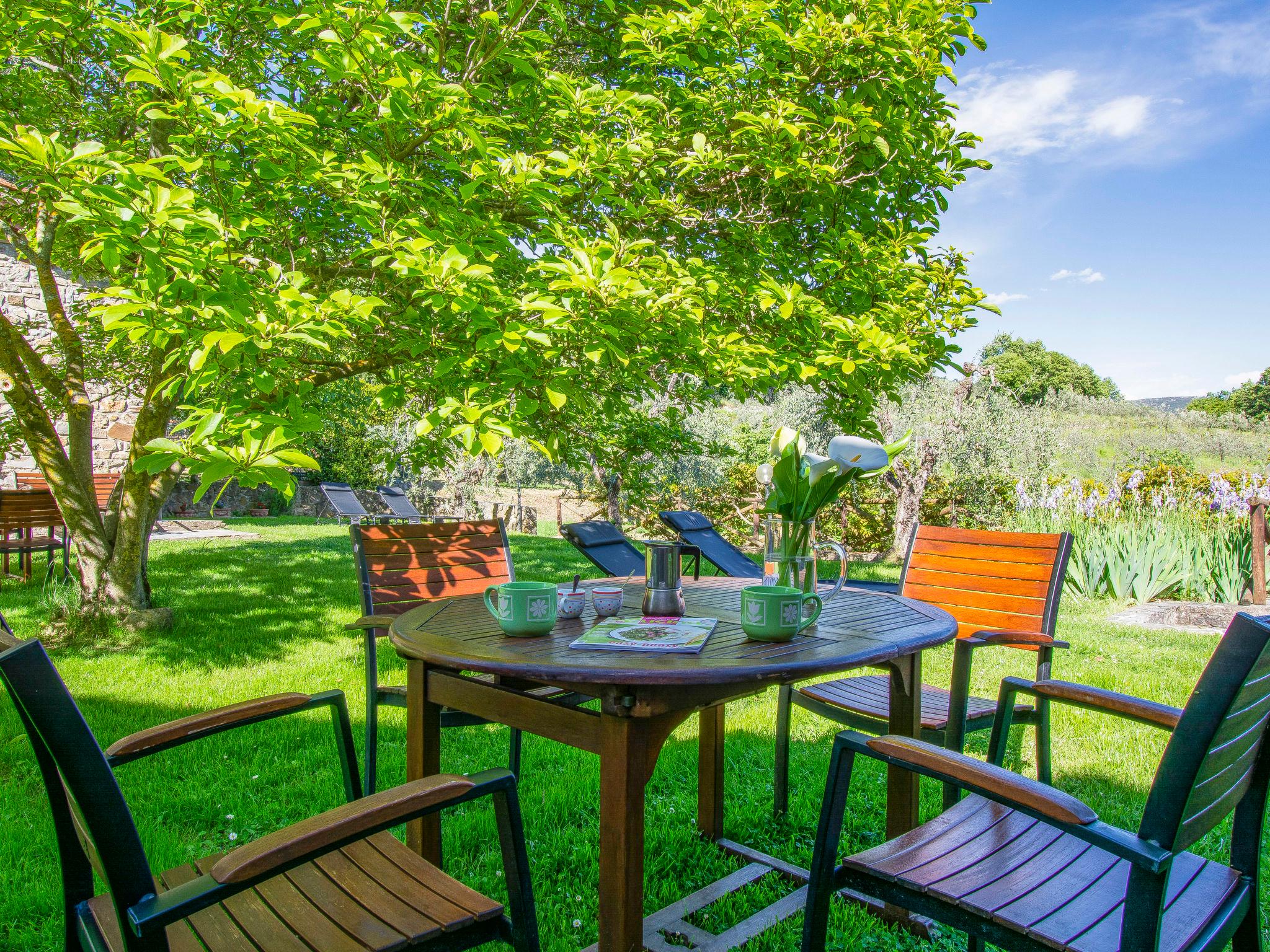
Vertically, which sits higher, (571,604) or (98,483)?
(98,483)

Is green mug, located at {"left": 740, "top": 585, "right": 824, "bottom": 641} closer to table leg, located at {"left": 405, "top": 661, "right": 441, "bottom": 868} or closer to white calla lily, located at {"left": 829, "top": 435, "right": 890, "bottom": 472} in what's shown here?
white calla lily, located at {"left": 829, "top": 435, "right": 890, "bottom": 472}

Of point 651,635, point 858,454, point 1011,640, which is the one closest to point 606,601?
point 651,635

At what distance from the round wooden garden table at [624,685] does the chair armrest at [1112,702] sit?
0.24 metres

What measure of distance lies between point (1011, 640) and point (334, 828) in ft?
6.30

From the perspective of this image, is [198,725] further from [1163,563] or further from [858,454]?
[1163,563]

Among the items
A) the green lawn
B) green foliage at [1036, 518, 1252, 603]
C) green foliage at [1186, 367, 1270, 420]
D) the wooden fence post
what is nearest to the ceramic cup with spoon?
the green lawn

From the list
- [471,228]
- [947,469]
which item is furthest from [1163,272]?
[471,228]

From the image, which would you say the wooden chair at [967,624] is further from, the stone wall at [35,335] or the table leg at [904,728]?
the stone wall at [35,335]

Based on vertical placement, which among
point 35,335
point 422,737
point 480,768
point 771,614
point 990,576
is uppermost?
point 35,335

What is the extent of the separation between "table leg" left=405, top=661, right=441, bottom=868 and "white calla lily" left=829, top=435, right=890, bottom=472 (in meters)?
1.07

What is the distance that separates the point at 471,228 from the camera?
2.83m

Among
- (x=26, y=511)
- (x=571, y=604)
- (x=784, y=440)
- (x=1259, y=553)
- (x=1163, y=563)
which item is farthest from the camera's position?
(x=1163, y=563)

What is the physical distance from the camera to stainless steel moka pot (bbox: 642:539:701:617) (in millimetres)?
1843

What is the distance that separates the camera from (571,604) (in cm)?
180
